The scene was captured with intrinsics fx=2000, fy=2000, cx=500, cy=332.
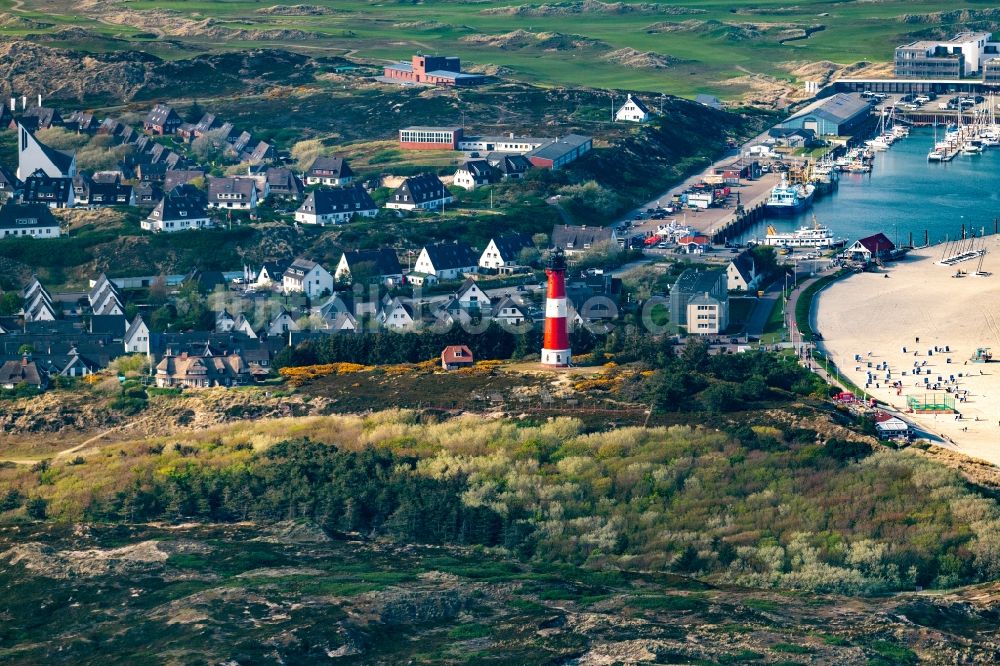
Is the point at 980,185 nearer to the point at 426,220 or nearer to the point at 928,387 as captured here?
the point at 426,220

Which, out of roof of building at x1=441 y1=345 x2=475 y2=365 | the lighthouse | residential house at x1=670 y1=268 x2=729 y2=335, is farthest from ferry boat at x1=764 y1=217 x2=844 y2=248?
roof of building at x1=441 y1=345 x2=475 y2=365

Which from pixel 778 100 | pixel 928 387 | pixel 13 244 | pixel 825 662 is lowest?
pixel 825 662

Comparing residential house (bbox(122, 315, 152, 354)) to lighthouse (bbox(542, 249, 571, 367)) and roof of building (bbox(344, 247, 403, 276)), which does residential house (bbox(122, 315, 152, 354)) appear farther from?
lighthouse (bbox(542, 249, 571, 367))

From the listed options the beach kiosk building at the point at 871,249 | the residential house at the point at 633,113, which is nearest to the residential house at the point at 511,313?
the beach kiosk building at the point at 871,249

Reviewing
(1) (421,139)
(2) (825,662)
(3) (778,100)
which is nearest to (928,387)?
(2) (825,662)

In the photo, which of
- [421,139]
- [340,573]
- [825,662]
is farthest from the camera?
[421,139]
